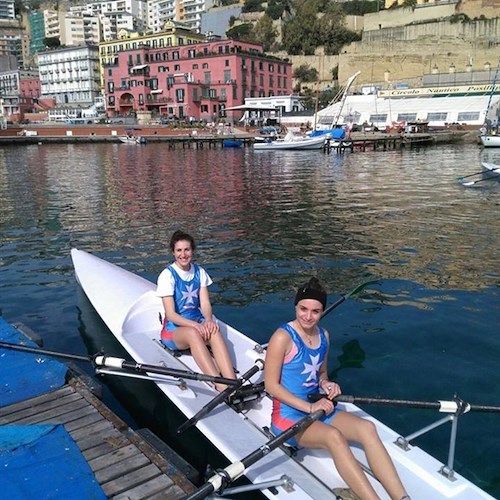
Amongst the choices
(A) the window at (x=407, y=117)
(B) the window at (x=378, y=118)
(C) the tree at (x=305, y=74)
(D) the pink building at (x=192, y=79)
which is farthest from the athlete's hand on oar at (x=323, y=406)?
(C) the tree at (x=305, y=74)

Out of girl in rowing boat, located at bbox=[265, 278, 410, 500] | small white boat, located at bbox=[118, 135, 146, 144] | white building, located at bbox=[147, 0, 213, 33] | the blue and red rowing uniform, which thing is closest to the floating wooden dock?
the blue and red rowing uniform

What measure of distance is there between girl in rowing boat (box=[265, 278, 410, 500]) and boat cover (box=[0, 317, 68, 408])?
3061mm

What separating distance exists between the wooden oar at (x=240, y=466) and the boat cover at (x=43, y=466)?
3.42 feet

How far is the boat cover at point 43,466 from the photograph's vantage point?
4137 millimetres

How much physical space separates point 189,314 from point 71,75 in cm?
13032

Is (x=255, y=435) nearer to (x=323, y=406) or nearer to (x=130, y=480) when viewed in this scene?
(x=323, y=406)

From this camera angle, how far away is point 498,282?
11219 millimetres

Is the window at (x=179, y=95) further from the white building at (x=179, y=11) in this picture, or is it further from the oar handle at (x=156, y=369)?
the oar handle at (x=156, y=369)

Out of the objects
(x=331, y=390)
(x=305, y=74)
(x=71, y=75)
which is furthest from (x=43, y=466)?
(x=71, y=75)

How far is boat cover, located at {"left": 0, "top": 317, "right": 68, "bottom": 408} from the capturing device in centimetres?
584

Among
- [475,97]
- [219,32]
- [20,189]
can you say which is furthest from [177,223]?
[219,32]

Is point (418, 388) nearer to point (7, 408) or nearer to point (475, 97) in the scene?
point (7, 408)

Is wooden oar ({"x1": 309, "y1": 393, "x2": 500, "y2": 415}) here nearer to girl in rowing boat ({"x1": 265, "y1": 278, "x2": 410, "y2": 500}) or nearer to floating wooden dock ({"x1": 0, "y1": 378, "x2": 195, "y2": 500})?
girl in rowing boat ({"x1": 265, "y1": 278, "x2": 410, "y2": 500})

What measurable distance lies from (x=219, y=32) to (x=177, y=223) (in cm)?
13663
